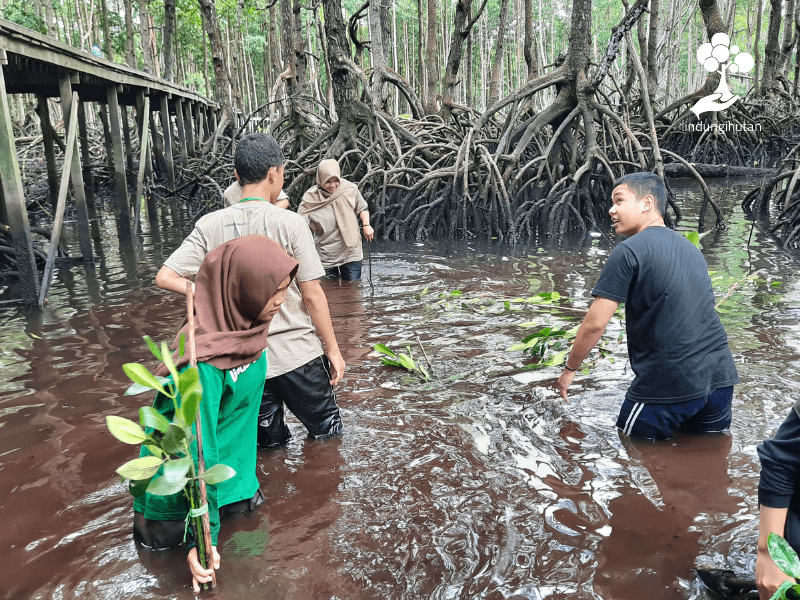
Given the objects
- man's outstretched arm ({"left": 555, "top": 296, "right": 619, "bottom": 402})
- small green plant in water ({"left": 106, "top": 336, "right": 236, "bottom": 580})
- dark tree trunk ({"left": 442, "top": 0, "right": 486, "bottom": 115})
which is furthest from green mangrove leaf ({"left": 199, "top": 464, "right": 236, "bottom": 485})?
dark tree trunk ({"left": 442, "top": 0, "right": 486, "bottom": 115})

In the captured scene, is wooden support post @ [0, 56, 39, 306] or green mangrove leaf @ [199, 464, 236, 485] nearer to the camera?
green mangrove leaf @ [199, 464, 236, 485]

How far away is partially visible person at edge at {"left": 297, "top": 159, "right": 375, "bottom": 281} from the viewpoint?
20.6 ft

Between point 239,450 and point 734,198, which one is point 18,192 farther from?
point 734,198

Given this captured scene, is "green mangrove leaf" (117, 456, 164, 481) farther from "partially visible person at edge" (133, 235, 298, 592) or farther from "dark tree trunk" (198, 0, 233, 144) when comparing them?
"dark tree trunk" (198, 0, 233, 144)

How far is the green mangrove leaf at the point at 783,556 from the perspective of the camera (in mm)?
1312

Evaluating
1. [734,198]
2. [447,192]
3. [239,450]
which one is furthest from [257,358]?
[734,198]

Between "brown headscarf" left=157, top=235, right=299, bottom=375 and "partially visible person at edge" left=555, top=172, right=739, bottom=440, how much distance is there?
4.29ft

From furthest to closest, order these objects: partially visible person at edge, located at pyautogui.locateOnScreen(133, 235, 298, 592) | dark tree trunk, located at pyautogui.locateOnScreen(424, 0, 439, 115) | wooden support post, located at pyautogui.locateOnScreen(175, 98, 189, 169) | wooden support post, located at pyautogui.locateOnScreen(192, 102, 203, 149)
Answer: wooden support post, located at pyautogui.locateOnScreen(192, 102, 203, 149) < wooden support post, located at pyautogui.locateOnScreen(175, 98, 189, 169) < dark tree trunk, located at pyautogui.locateOnScreen(424, 0, 439, 115) < partially visible person at edge, located at pyautogui.locateOnScreen(133, 235, 298, 592)

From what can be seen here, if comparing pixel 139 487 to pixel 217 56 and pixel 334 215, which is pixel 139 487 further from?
pixel 217 56

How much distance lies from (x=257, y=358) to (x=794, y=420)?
1622 mm

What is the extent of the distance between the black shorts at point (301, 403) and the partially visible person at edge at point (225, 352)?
0.58 metres

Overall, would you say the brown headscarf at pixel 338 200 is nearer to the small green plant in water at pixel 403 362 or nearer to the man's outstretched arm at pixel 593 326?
the small green plant in water at pixel 403 362

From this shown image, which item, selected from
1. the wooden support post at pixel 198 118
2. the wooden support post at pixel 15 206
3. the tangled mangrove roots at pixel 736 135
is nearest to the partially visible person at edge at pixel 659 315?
the wooden support post at pixel 15 206

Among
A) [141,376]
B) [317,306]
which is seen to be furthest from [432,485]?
[141,376]
